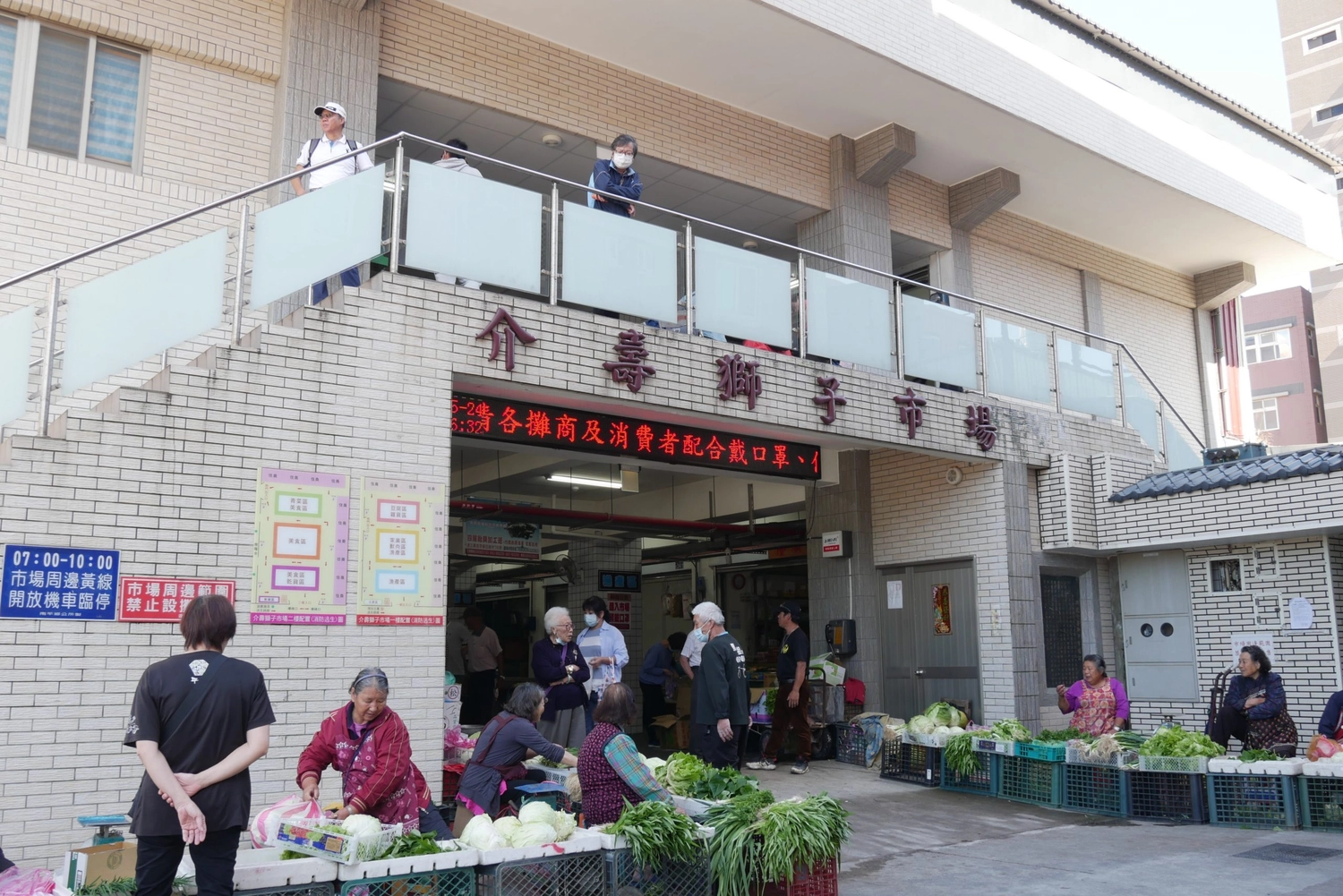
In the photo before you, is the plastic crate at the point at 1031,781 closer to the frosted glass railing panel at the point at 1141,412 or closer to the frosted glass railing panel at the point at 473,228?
the frosted glass railing panel at the point at 1141,412

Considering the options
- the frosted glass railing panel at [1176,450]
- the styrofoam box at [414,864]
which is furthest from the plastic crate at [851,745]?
the styrofoam box at [414,864]

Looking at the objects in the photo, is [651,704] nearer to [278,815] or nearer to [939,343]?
[939,343]

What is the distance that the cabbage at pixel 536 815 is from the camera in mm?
5586

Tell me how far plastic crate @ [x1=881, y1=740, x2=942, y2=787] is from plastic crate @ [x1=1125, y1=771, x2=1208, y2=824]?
2029 mm

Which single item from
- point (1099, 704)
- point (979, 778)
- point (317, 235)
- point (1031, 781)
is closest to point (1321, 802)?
point (1099, 704)

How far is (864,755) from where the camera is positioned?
40.3 feet

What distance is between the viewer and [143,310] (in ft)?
23.5

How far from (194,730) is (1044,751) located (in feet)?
26.1

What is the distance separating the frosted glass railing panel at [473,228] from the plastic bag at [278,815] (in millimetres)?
4303

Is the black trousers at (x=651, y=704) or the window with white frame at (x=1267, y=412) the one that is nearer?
the black trousers at (x=651, y=704)

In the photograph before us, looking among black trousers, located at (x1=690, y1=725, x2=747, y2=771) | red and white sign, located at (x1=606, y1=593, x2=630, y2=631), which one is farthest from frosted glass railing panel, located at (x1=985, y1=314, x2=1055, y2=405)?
red and white sign, located at (x1=606, y1=593, x2=630, y2=631)

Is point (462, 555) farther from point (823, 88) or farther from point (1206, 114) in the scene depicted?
point (1206, 114)

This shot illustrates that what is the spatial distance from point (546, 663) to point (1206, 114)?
48.6 ft

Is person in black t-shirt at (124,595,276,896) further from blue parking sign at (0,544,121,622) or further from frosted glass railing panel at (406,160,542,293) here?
frosted glass railing panel at (406,160,542,293)
